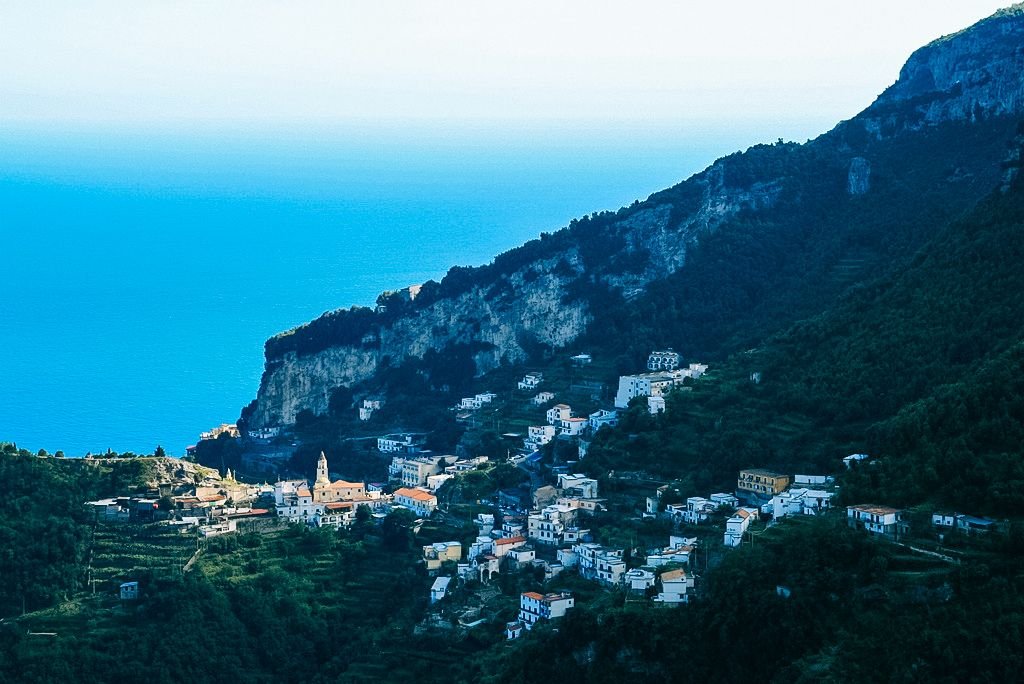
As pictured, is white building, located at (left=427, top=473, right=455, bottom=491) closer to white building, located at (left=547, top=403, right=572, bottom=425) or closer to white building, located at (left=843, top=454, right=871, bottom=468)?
white building, located at (left=547, top=403, right=572, bottom=425)

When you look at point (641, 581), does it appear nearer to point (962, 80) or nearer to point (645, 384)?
point (645, 384)

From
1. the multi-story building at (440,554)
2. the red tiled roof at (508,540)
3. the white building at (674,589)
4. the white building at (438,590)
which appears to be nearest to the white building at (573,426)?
the multi-story building at (440,554)

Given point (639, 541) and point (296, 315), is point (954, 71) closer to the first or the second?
point (639, 541)

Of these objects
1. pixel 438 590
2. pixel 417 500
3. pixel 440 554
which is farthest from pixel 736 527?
pixel 417 500

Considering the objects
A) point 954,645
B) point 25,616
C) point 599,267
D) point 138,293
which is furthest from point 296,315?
point 954,645

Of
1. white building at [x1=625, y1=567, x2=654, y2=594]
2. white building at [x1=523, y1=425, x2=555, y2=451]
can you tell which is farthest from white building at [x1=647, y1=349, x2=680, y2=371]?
white building at [x1=625, y1=567, x2=654, y2=594]

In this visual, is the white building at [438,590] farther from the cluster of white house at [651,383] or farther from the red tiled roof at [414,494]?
the cluster of white house at [651,383]

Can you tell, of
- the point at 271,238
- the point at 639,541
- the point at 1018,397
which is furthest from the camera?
the point at 271,238
